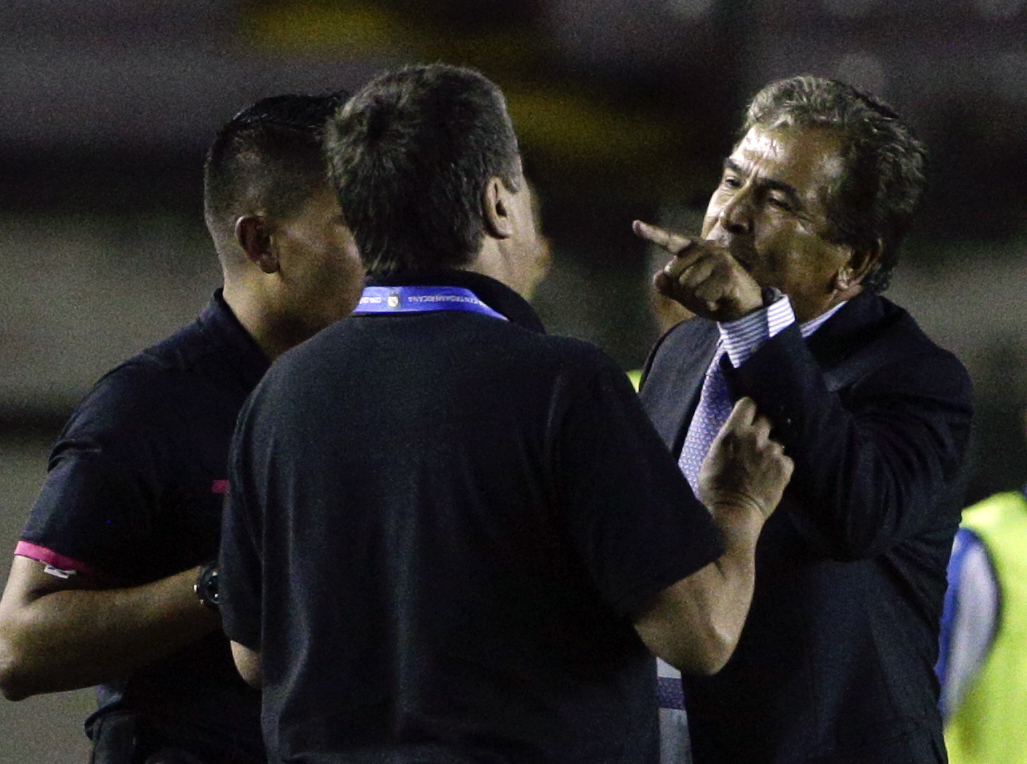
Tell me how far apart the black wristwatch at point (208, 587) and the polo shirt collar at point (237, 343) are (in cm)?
28

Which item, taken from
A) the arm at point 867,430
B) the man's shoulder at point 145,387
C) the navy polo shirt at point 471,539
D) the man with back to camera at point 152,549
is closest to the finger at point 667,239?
the arm at point 867,430

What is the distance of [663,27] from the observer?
10.0ft

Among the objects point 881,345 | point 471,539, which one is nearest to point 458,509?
point 471,539

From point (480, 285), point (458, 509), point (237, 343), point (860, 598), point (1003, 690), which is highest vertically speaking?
point (480, 285)

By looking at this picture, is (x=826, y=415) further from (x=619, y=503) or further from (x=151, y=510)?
(x=151, y=510)

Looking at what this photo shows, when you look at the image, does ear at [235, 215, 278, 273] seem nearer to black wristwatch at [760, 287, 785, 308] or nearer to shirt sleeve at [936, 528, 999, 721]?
black wristwatch at [760, 287, 785, 308]

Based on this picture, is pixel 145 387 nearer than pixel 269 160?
Yes

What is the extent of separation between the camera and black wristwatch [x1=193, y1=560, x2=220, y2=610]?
158cm

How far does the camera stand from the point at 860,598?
161 centimetres

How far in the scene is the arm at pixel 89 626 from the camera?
161 centimetres

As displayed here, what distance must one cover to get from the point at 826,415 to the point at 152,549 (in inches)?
30.0

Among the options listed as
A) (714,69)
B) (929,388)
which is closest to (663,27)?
(714,69)

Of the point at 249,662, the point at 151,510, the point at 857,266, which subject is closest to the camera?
the point at 249,662

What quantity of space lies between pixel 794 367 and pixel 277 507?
510 millimetres
